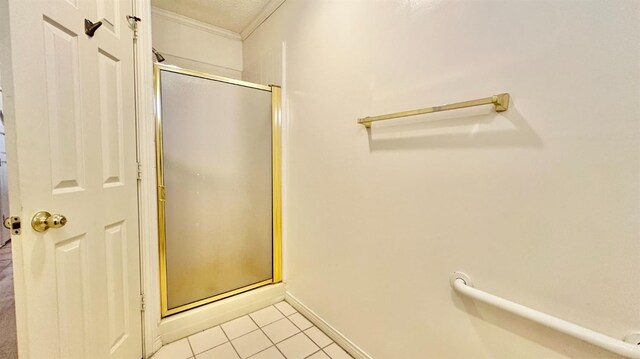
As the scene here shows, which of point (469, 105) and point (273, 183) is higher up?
point (469, 105)

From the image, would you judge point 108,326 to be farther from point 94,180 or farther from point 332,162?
point 332,162

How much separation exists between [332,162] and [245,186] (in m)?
0.79

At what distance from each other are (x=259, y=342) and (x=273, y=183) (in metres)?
1.14

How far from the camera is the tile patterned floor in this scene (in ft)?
4.97

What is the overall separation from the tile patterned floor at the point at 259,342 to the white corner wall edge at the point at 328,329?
3 cm

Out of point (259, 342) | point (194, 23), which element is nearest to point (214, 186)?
point (259, 342)

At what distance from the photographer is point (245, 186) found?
1.97 meters

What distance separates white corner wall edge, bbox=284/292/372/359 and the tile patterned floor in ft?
0.10

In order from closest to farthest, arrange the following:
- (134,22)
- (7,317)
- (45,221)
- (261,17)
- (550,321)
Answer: (550,321) → (45,221) → (134,22) → (7,317) → (261,17)

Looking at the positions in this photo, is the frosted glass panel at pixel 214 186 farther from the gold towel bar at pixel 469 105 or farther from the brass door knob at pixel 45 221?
the gold towel bar at pixel 469 105

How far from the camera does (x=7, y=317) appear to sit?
5.71ft

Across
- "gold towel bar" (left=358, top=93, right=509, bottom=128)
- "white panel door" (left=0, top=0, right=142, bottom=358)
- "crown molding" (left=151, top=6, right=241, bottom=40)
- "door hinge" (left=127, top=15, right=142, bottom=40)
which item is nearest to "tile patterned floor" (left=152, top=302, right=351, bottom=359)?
"white panel door" (left=0, top=0, right=142, bottom=358)

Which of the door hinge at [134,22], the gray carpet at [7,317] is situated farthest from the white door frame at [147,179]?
the gray carpet at [7,317]

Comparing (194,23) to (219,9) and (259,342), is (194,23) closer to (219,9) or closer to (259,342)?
(219,9)
